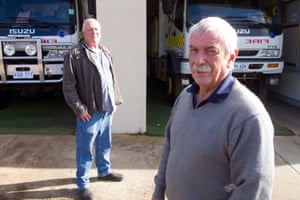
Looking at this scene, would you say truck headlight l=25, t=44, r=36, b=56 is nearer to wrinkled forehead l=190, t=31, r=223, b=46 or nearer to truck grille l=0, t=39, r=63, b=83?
truck grille l=0, t=39, r=63, b=83

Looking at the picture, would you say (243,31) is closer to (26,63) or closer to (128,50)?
(128,50)

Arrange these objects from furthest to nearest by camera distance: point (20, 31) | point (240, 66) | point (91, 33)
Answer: point (240, 66), point (20, 31), point (91, 33)

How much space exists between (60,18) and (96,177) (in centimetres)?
415

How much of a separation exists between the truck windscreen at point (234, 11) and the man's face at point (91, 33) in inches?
159

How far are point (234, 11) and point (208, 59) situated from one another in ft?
19.7

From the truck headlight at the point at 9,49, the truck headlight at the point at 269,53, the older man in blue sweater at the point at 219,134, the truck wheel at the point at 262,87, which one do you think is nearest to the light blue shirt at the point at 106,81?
the older man in blue sweater at the point at 219,134

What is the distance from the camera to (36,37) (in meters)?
6.84

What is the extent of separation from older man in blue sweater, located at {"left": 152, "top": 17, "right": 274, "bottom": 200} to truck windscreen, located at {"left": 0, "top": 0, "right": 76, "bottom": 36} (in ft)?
19.3

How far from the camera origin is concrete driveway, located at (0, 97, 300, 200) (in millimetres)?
3709

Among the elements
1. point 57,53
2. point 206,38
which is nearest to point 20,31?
point 57,53

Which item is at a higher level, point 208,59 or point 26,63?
point 208,59

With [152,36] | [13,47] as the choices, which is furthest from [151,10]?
[13,47]

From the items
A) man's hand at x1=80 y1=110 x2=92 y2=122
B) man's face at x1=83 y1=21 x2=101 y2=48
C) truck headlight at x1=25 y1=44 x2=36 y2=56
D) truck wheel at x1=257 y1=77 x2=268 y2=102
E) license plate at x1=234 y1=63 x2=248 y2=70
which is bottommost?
truck wheel at x1=257 y1=77 x2=268 y2=102

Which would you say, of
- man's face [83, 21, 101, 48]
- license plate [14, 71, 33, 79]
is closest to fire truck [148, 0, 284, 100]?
license plate [14, 71, 33, 79]
